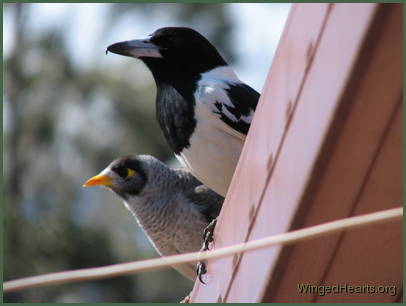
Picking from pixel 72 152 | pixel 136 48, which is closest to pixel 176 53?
pixel 136 48

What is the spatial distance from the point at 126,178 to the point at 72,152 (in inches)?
277

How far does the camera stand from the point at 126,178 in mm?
4660

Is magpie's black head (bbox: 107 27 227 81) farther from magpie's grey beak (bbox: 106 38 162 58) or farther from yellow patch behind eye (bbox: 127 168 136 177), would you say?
yellow patch behind eye (bbox: 127 168 136 177)

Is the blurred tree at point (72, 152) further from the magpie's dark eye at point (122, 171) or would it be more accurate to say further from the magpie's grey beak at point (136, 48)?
the magpie's grey beak at point (136, 48)

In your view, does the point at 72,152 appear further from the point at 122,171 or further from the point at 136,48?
the point at 136,48

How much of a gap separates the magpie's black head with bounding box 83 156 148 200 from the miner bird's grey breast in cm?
90

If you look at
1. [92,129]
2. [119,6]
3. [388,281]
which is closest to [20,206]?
[92,129]

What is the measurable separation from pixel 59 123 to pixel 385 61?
10.2 m

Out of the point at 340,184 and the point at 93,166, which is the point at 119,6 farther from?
the point at 340,184

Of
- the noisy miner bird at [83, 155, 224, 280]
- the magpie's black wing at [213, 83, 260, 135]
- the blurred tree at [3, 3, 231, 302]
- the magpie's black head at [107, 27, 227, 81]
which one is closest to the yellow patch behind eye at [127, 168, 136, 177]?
the noisy miner bird at [83, 155, 224, 280]

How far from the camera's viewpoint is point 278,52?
2.31 meters

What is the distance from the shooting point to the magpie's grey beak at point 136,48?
3576 millimetres

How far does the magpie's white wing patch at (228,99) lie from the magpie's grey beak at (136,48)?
194 mm

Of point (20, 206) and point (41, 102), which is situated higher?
point (41, 102)
